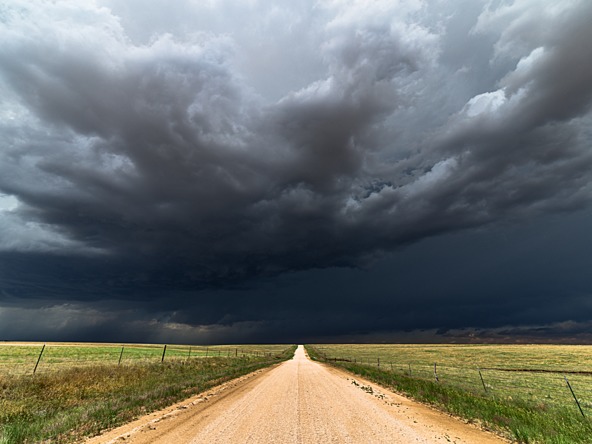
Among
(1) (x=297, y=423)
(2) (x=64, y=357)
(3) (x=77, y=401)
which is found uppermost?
(2) (x=64, y=357)

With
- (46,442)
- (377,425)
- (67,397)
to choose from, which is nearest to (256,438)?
(377,425)

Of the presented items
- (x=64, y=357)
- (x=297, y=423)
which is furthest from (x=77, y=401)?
(x=64, y=357)

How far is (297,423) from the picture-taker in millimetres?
11453

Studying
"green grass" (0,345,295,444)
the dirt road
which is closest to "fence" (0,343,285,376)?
"green grass" (0,345,295,444)

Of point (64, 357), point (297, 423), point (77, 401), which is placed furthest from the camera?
point (64, 357)

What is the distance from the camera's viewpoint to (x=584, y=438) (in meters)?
10.1

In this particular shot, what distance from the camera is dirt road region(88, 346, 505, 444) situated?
9633 mm

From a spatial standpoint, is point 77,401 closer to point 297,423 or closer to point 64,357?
point 297,423

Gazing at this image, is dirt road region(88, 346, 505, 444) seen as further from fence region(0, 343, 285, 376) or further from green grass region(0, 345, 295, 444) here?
fence region(0, 343, 285, 376)

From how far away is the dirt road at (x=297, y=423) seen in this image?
31.6ft

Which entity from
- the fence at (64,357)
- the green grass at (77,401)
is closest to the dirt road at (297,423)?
the green grass at (77,401)

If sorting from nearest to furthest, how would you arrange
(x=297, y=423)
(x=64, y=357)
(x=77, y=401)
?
(x=297, y=423) < (x=77, y=401) < (x=64, y=357)

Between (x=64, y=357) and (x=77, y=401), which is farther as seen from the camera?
(x=64, y=357)

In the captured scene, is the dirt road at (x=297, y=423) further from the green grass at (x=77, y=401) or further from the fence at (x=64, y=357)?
the fence at (x=64, y=357)
